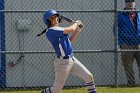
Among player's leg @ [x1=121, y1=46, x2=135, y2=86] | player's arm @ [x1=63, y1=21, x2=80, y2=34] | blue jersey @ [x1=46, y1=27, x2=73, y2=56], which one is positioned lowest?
player's leg @ [x1=121, y1=46, x2=135, y2=86]

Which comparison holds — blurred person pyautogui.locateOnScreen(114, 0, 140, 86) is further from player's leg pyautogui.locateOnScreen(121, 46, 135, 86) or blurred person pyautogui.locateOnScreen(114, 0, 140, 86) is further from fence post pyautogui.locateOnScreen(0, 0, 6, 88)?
fence post pyautogui.locateOnScreen(0, 0, 6, 88)

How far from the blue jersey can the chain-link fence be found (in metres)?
2.83

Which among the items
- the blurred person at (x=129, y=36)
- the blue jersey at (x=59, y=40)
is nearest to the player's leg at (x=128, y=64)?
the blurred person at (x=129, y=36)

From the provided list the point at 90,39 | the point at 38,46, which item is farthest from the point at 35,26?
the point at 90,39

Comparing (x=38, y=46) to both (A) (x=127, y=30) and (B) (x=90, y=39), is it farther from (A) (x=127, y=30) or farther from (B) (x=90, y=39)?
(A) (x=127, y=30)

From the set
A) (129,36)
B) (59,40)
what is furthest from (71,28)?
(129,36)

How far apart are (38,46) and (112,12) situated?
1.73 metres

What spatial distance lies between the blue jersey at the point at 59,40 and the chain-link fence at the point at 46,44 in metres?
2.83

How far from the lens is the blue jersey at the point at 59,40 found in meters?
8.14

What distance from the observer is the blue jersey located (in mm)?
8141

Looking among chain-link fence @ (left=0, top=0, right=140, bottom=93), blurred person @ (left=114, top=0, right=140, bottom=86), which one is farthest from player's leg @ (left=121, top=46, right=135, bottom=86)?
chain-link fence @ (left=0, top=0, right=140, bottom=93)

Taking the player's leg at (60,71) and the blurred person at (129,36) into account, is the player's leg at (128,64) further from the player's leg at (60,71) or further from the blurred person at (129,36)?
the player's leg at (60,71)

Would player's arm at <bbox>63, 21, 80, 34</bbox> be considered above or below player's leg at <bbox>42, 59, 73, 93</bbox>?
above

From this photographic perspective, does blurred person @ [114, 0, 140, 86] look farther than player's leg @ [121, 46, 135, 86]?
No
